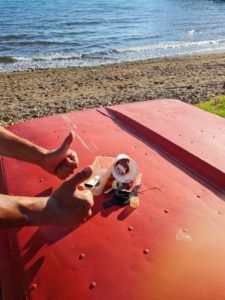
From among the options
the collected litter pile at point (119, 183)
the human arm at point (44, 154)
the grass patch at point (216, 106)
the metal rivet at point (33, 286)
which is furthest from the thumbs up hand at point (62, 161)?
the grass patch at point (216, 106)

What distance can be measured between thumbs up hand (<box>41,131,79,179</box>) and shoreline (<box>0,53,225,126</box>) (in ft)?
20.1

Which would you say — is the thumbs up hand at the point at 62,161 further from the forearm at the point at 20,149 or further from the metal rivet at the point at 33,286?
the metal rivet at the point at 33,286

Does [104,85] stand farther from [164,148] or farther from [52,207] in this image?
[52,207]

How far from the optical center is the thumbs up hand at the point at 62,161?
2439 mm

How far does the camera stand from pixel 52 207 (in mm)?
1871

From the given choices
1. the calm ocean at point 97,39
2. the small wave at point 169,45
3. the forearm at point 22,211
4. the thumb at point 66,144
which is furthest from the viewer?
the small wave at point 169,45

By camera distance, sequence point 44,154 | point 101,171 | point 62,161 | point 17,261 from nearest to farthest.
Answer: point 17,261
point 101,171
point 62,161
point 44,154

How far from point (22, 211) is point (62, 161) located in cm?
62

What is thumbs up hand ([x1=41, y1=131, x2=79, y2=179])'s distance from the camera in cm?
244

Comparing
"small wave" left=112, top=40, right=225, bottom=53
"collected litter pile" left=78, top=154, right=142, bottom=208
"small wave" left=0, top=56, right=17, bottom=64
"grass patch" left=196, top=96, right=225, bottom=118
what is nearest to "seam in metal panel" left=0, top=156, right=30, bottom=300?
"collected litter pile" left=78, top=154, right=142, bottom=208

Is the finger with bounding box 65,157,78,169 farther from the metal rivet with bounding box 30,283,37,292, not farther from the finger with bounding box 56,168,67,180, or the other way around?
the metal rivet with bounding box 30,283,37,292

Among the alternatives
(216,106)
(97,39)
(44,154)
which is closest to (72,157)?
(44,154)

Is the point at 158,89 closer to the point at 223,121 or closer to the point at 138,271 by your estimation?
the point at 223,121

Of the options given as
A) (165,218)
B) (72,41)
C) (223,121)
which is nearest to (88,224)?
(165,218)
